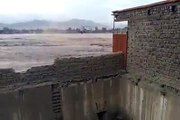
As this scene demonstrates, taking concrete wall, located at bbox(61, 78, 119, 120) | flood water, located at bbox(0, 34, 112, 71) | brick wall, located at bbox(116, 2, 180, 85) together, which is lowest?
concrete wall, located at bbox(61, 78, 119, 120)

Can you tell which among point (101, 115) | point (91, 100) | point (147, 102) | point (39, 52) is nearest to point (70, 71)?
point (91, 100)

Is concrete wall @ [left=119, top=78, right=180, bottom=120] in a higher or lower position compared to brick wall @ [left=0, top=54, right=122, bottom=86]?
lower

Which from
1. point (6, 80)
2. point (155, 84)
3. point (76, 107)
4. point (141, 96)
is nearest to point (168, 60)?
point (155, 84)

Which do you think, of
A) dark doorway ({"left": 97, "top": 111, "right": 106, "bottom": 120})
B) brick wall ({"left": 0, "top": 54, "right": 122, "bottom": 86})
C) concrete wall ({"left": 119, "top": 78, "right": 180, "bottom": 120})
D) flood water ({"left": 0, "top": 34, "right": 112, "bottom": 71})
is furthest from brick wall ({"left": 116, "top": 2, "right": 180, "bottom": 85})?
flood water ({"left": 0, "top": 34, "right": 112, "bottom": 71})

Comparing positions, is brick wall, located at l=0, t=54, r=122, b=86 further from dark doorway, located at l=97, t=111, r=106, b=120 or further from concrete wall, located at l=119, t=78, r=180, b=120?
dark doorway, located at l=97, t=111, r=106, b=120

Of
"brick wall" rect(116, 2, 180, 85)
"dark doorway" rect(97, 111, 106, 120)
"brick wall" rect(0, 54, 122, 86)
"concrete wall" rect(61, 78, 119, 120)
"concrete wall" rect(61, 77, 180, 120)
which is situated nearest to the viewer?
"brick wall" rect(116, 2, 180, 85)

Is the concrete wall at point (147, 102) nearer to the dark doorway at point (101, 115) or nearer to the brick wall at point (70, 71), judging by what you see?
the dark doorway at point (101, 115)

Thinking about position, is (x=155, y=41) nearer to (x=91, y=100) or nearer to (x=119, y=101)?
(x=119, y=101)

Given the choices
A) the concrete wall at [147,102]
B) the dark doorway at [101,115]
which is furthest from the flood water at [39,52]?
the concrete wall at [147,102]

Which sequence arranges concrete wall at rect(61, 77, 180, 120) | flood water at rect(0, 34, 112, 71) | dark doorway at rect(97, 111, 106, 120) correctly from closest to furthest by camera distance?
concrete wall at rect(61, 77, 180, 120)
dark doorway at rect(97, 111, 106, 120)
flood water at rect(0, 34, 112, 71)

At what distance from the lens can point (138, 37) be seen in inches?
450

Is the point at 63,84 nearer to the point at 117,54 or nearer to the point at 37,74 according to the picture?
the point at 37,74

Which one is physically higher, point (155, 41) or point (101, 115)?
point (155, 41)

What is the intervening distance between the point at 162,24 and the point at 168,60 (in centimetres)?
135
